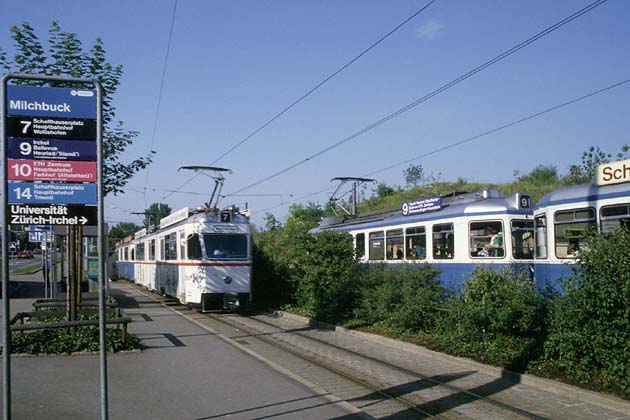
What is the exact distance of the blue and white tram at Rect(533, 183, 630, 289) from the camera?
1124cm

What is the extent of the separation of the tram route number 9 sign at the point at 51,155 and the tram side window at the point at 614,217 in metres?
9.25

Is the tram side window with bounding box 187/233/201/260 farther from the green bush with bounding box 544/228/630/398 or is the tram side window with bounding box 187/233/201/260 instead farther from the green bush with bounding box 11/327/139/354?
the green bush with bounding box 544/228/630/398

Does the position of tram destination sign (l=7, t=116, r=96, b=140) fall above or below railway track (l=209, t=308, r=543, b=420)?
above

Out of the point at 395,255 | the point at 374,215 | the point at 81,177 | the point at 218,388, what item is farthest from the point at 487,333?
the point at 374,215

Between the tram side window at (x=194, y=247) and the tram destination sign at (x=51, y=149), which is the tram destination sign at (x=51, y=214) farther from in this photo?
the tram side window at (x=194, y=247)

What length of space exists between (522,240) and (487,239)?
34.4 inches

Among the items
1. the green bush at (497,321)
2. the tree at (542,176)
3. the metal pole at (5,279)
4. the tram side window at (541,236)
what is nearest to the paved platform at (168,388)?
the metal pole at (5,279)

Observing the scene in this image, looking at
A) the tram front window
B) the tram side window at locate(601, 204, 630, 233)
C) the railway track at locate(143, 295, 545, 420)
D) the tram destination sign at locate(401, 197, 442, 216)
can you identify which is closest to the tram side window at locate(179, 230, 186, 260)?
the tram front window

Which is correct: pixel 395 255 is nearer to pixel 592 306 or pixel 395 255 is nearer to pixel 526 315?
pixel 526 315

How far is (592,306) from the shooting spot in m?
8.93

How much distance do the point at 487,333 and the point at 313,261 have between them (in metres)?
8.59

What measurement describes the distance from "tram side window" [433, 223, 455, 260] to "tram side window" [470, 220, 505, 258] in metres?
0.64

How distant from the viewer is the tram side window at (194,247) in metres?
20.0

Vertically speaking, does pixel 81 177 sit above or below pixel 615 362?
above
